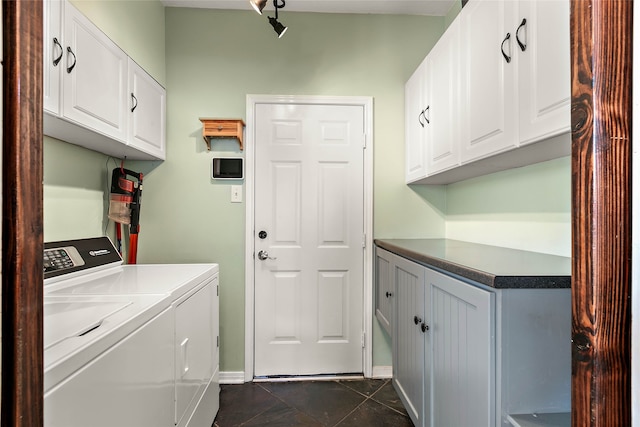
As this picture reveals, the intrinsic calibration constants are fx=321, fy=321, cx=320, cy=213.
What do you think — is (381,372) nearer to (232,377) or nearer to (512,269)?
(232,377)

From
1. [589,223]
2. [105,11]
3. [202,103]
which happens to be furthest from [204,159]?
[589,223]

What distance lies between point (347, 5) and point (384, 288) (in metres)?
1.99

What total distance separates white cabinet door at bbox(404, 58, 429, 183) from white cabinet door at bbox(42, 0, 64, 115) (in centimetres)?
187

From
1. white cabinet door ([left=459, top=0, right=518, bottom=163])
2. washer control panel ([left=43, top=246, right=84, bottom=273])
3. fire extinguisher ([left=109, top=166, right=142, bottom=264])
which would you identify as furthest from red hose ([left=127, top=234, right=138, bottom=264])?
white cabinet door ([left=459, top=0, right=518, bottom=163])

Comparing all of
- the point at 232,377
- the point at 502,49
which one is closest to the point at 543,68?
the point at 502,49

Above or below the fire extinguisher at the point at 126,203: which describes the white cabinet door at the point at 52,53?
above

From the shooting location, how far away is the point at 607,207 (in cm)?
45

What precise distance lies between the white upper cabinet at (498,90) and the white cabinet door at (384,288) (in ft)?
2.08

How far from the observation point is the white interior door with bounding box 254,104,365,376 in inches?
91.8

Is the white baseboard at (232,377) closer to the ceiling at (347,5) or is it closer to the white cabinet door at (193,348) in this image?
the white cabinet door at (193,348)

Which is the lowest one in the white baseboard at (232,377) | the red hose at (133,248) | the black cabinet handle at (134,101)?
the white baseboard at (232,377)

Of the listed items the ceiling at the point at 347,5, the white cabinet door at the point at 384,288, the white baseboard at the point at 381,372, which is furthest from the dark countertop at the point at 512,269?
the ceiling at the point at 347,5

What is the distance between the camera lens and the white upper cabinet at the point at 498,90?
3.43 feet

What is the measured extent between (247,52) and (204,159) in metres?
0.83
